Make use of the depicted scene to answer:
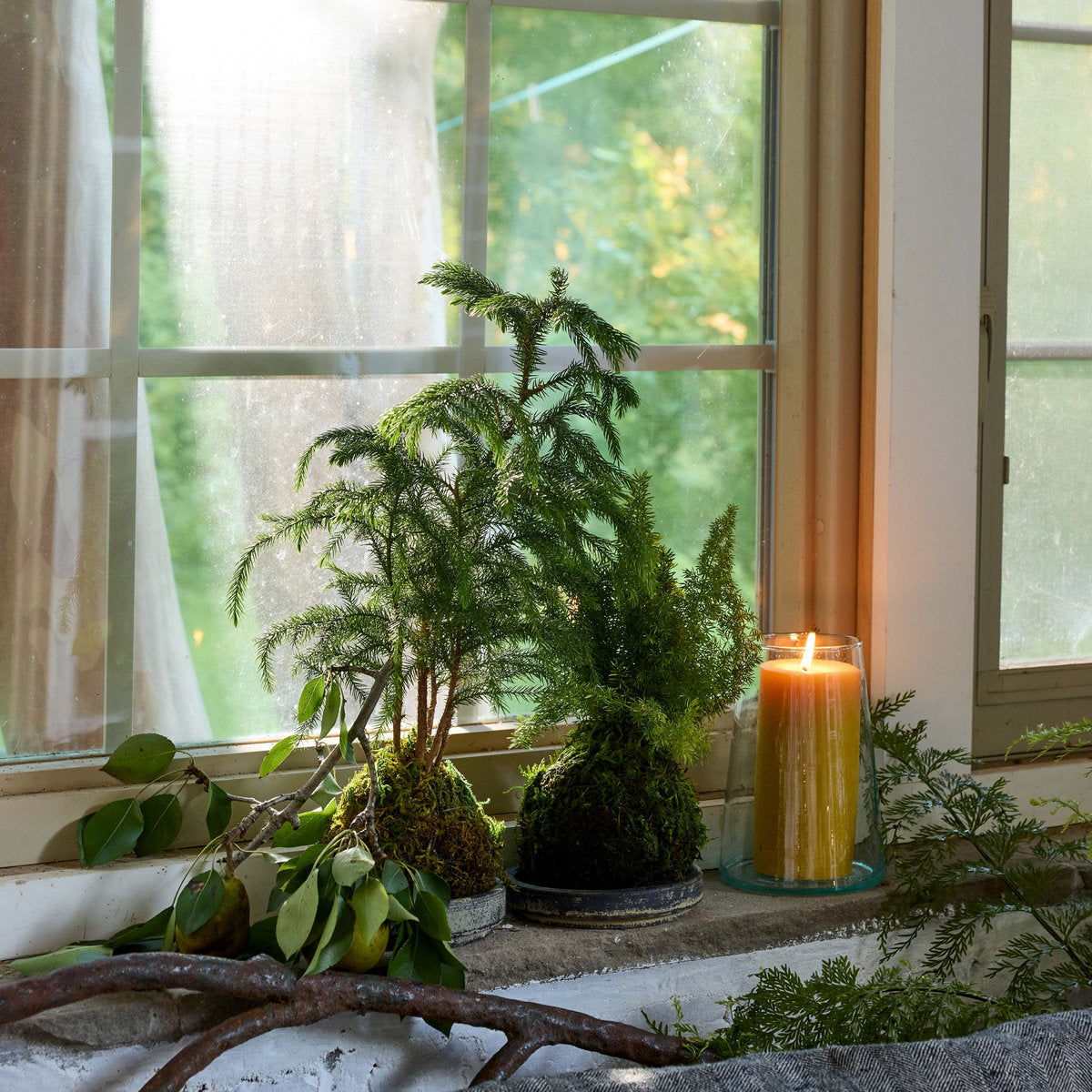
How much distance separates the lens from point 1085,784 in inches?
54.2

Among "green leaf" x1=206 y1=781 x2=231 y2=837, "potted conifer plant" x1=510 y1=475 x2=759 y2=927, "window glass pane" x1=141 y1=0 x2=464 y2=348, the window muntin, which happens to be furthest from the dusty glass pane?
"green leaf" x1=206 y1=781 x2=231 y2=837

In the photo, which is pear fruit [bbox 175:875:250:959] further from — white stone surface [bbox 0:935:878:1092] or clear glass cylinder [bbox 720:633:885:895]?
clear glass cylinder [bbox 720:633:885:895]

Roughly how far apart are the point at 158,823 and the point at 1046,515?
1.05 metres

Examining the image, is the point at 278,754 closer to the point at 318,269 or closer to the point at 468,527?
the point at 468,527

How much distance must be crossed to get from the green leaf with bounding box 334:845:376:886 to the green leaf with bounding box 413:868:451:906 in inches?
2.1

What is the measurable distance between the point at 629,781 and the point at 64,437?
593 millimetres

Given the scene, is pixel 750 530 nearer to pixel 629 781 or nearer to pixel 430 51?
pixel 629 781

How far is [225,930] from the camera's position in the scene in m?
0.94

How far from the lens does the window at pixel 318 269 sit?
40.9 inches

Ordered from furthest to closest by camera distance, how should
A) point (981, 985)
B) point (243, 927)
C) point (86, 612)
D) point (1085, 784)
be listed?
point (1085, 784)
point (981, 985)
point (86, 612)
point (243, 927)

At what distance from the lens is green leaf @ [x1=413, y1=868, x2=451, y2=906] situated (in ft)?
3.07

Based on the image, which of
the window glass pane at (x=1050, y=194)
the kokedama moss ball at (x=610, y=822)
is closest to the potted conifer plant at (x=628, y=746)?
the kokedama moss ball at (x=610, y=822)

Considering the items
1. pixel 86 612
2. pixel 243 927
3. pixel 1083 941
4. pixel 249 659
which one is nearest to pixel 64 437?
pixel 86 612

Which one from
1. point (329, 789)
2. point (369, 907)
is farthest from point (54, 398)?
point (369, 907)
